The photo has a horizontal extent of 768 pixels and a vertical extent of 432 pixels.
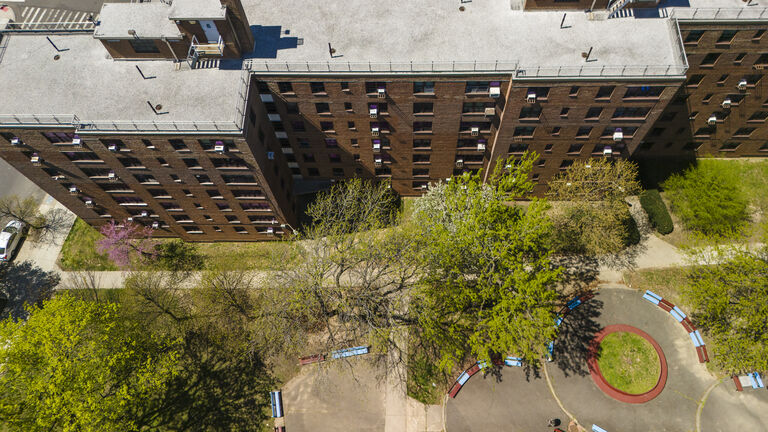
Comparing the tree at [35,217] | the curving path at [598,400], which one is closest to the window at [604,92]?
the curving path at [598,400]

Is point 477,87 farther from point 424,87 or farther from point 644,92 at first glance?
point 644,92

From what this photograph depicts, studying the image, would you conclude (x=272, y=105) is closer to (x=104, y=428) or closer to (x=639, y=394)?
(x=104, y=428)

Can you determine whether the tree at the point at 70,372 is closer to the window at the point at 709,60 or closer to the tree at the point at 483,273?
the tree at the point at 483,273

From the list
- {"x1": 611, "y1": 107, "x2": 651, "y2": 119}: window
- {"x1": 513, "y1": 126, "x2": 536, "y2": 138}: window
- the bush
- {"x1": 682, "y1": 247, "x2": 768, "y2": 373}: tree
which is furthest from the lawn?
the bush

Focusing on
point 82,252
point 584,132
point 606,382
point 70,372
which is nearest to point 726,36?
point 584,132

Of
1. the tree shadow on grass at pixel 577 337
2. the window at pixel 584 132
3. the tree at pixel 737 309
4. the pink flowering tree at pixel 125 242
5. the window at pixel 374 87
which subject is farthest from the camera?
the pink flowering tree at pixel 125 242

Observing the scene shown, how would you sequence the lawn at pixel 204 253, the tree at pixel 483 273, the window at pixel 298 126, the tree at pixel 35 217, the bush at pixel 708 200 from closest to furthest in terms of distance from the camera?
the tree at pixel 483 273
the window at pixel 298 126
the bush at pixel 708 200
the lawn at pixel 204 253
the tree at pixel 35 217

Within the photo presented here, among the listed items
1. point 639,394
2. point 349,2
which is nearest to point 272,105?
point 349,2
